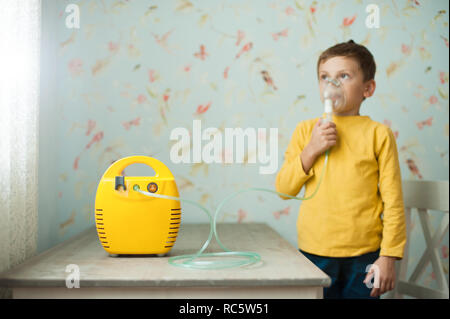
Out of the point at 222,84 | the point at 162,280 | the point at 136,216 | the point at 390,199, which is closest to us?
the point at 162,280

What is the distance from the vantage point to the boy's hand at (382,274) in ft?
3.37

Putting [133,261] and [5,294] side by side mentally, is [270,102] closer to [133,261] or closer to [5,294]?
[133,261]

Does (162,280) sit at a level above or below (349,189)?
below

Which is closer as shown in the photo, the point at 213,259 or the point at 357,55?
the point at 213,259

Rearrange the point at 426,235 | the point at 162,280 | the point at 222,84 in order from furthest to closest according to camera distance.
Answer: the point at 222,84, the point at 426,235, the point at 162,280

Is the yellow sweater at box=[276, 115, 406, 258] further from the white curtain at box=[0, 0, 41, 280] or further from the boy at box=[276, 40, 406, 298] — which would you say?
the white curtain at box=[0, 0, 41, 280]

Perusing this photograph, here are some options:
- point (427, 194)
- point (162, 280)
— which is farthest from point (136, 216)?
point (427, 194)

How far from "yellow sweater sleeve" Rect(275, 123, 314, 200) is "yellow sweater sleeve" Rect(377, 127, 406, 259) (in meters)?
0.19

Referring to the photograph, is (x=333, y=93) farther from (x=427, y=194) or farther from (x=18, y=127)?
(x=18, y=127)

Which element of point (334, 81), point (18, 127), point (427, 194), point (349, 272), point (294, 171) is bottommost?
point (349, 272)

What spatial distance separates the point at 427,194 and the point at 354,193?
52cm

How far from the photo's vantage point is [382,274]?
3.36ft

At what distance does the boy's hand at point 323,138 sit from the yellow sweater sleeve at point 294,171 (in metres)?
0.06
